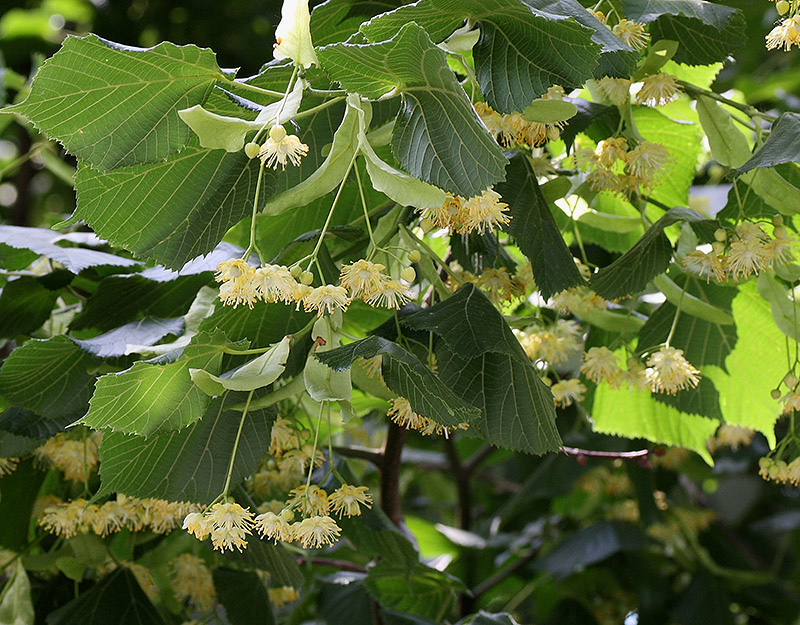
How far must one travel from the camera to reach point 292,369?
2.52 feet

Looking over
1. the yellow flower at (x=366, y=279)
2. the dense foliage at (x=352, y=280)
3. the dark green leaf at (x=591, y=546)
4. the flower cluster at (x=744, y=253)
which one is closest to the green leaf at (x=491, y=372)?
the dense foliage at (x=352, y=280)

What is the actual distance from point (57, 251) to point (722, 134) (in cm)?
77

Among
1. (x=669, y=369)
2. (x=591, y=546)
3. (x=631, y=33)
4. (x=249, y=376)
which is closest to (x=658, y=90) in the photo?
(x=631, y=33)

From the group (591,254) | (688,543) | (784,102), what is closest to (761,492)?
(688,543)

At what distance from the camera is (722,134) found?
85 centimetres

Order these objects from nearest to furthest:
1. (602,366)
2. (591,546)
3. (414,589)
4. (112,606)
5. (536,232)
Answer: (536,232) < (602,366) < (112,606) < (414,589) < (591,546)

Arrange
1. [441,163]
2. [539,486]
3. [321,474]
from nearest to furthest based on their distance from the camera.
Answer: [441,163] < [321,474] < [539,486]

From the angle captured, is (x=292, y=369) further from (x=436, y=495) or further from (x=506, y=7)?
(x=436, y=495)

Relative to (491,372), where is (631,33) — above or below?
above

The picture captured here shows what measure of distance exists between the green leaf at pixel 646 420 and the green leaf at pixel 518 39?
589 mm

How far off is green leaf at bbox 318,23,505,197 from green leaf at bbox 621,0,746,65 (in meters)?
0.28

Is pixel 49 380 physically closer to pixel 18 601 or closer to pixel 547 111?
pixel 18 601

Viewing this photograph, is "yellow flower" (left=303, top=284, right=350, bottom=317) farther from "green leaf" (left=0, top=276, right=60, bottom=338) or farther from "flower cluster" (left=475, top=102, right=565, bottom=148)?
"green leaf" (left=0, top=276, right=60, bottom=338)

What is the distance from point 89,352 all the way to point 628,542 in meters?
1.30
